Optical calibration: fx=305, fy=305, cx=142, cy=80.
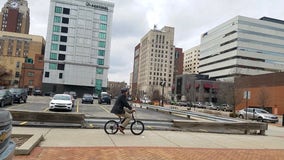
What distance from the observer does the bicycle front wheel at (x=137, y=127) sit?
1204 centimetres

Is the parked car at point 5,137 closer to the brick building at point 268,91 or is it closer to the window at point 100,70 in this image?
the brick building at point 268,91

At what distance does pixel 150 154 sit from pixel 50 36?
272ft

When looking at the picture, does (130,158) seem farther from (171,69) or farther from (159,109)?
(171,69)

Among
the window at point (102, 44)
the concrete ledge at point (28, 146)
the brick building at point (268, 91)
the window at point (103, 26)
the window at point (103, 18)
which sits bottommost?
the concrete ledge at point (28, 146)

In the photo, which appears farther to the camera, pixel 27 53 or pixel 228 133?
pixel 27 53

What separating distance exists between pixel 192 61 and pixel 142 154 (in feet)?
605

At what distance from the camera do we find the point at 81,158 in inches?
283

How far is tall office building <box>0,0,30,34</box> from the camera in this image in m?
177

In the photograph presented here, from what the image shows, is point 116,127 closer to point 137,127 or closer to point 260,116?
point 137,127

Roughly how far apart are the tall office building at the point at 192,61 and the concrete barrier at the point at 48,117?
172 metres

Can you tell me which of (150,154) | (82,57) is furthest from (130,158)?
(82,57)

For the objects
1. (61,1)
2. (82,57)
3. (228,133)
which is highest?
(61,1)

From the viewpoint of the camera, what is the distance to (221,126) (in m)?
15.1

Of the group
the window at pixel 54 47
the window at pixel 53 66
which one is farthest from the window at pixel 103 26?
the window at pixel 53 66
